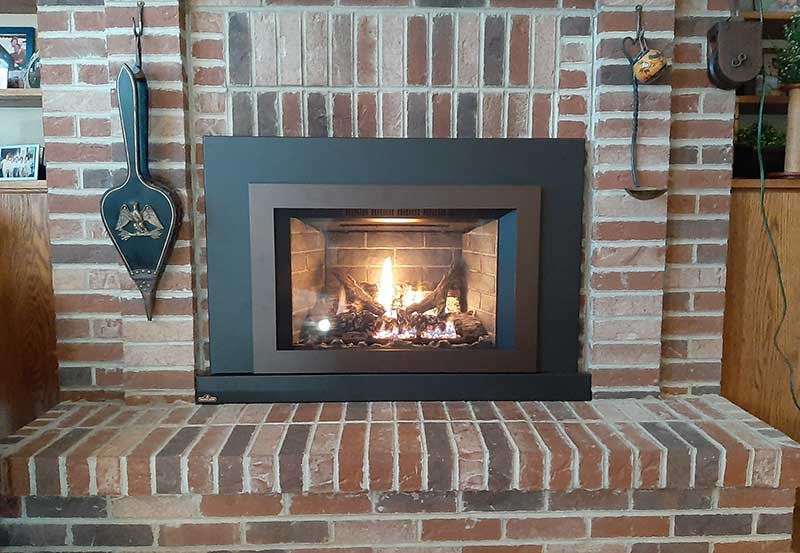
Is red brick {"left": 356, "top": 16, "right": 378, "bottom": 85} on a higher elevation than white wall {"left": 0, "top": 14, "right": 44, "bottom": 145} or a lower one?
higher

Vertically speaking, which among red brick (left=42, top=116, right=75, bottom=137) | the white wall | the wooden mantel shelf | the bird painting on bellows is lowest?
the bird painting on bellows

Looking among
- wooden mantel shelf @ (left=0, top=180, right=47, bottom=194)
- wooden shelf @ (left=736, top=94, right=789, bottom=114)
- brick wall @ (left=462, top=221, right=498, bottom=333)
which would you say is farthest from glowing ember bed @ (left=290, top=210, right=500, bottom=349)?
wooden shelf @ (left=736, top=94, right=789, bottom=114)

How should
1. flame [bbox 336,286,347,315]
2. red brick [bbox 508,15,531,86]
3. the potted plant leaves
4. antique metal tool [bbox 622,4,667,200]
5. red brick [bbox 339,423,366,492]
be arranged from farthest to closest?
flame [bbox 336,286,347,315], the potted plant leaves, red brick [bbox 508,15,531,86], antique metal tool [bbox 622,4,667,200], red brick [bbox 339,423,366,492]

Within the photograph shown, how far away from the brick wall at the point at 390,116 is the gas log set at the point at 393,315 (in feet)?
1.14

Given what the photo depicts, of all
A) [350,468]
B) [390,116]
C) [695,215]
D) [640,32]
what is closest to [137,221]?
[390,116]

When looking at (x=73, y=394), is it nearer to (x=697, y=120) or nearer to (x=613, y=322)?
(x=613, y=322)

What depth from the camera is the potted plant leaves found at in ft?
5.17

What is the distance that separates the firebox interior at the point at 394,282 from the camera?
5.29 feet

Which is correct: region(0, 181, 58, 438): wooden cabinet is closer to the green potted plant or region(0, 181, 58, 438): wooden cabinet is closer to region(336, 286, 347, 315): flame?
region(336, 286, 347, 315): flame

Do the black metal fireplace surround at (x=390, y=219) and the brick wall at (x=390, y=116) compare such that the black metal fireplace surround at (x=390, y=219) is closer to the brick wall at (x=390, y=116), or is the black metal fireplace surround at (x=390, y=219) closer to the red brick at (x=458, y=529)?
the brick wall at (x=390, y=116)

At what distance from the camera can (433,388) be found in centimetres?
151

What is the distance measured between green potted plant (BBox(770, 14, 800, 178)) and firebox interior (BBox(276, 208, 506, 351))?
0.86 metres

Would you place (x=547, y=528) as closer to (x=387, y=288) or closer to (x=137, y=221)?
(x=387, y=288)

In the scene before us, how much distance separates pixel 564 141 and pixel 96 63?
1289 millimetres
